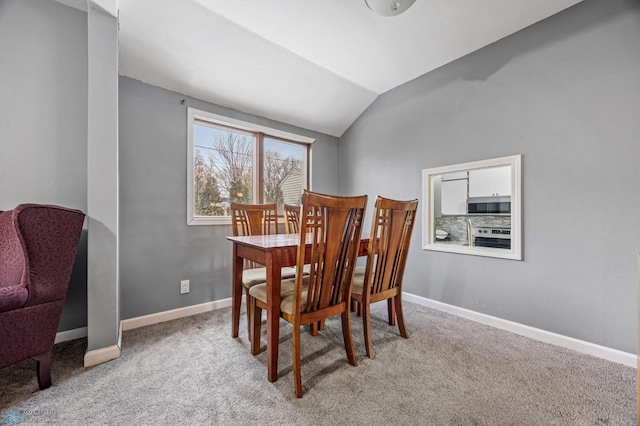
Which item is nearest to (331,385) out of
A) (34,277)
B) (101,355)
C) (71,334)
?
(101,355)

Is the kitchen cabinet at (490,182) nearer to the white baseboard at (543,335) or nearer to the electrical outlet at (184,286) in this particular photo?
the white baseboard at (543,335)

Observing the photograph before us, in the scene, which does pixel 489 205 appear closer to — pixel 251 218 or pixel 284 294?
pixel 284 294

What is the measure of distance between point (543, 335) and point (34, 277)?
348 centimetres

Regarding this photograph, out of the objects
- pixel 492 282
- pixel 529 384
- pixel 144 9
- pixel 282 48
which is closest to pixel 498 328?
pixel 492 282

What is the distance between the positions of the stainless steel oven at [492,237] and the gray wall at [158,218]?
2.70 m

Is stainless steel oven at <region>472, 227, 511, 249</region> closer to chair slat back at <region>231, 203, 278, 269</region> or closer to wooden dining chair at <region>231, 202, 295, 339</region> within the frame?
wooden dining chair at <region>231, 202, 295, 339</region>

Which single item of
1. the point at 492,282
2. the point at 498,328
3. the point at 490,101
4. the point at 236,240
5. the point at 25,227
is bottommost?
the point at 498,328

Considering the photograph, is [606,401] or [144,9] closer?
[606,401]

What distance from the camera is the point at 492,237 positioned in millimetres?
2619

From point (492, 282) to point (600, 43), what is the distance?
78.6 inches

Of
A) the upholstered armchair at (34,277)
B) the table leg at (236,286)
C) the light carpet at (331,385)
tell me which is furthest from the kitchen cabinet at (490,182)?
the upholstered armchair at (34,277)

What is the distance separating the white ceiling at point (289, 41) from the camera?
2006 millimetres

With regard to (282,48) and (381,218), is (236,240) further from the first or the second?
(282,48)

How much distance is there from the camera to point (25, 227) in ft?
4.46
